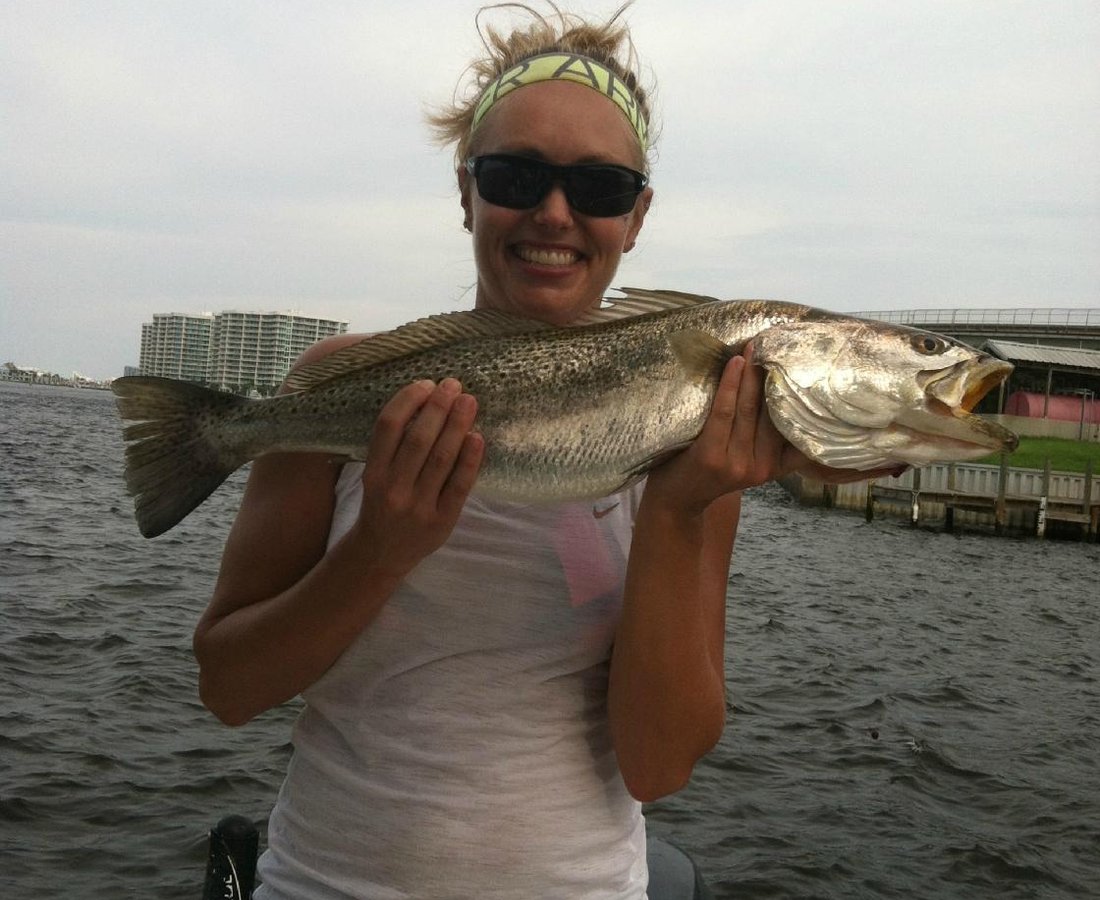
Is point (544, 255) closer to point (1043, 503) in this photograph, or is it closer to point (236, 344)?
point (1043, 503)

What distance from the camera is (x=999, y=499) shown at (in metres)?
35.5

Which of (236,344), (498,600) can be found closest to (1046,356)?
(498,600)

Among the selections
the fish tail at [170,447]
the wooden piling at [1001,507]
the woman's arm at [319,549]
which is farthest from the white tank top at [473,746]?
the wooden piling at [1001,507]

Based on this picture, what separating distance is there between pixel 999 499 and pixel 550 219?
36357 mm

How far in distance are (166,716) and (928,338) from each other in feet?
31.1

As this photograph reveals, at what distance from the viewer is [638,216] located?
3145 millimetres

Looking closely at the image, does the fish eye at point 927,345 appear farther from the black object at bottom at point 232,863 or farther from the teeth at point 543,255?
the black object at bottom at point 232,863

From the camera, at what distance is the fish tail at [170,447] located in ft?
9.29

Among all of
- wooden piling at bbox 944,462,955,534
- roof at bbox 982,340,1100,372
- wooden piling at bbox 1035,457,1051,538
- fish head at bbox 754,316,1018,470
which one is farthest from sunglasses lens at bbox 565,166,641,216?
roof at bbox 982,340,1100,372

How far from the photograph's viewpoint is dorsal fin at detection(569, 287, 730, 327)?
2.96m

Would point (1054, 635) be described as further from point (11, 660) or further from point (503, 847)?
point (503, 847)

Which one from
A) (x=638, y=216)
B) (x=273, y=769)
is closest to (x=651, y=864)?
(x=638, y=216)

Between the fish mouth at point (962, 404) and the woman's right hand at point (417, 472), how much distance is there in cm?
132

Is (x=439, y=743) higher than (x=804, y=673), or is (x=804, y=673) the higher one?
(x=439, y=743)
